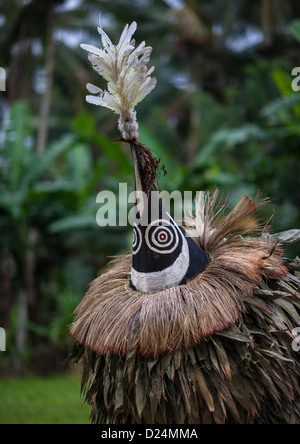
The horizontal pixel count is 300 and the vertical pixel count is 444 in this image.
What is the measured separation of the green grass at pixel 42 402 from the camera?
3.43 m

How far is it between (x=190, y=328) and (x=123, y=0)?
361 inches

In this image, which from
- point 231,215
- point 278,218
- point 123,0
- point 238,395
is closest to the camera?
point 238,395

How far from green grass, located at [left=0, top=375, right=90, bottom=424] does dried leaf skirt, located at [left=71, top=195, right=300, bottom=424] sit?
1.41 metres

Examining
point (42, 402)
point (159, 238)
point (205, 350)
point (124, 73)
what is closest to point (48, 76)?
point (42, 402)

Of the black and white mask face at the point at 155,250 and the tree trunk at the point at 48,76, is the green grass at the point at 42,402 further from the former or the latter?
the tree trunk at the point at 48,76

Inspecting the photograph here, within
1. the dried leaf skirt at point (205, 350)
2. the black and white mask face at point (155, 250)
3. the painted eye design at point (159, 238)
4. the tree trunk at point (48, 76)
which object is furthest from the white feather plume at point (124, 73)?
the tree trunk at point (48, 76)

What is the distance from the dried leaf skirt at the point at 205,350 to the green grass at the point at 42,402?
141 centimetres

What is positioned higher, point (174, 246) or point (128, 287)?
point (174, 246)

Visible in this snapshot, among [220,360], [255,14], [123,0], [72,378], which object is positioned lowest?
[72,378]

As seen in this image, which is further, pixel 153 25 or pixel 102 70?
pixel 153 25

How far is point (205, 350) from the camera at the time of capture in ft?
5.23

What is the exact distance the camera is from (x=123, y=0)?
9508 millimetres

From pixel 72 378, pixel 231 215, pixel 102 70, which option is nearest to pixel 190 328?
pixel 231 215

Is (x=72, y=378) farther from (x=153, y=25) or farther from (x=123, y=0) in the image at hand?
(x=153, y=25)
